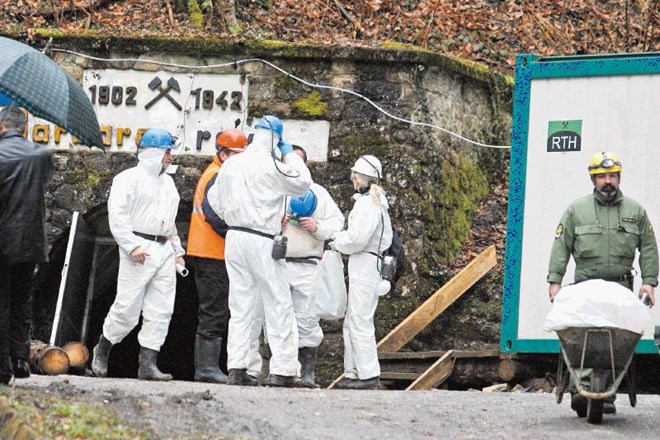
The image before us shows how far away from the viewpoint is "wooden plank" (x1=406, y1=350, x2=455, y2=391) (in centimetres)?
1447

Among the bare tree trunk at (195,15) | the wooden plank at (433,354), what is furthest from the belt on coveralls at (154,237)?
the bare tree trunk at (195,15)

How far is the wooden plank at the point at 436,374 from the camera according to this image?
14.5 meters

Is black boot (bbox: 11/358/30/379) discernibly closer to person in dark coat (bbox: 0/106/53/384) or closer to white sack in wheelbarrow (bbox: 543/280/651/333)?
person in dark coat (bbox: 0/106/53/384)

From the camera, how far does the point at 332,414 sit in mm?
10133

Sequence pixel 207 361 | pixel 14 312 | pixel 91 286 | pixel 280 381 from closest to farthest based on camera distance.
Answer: pixel 14 312, pixel 280 381, pixel 207 361, pixel 91 286

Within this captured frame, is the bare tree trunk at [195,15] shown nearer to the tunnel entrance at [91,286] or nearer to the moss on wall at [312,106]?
the moss on wall at [312,106]

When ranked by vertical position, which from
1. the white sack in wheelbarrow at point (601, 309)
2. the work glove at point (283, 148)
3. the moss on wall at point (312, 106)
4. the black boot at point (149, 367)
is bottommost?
the black boot at point (149, 367)

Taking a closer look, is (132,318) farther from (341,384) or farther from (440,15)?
(440,15)

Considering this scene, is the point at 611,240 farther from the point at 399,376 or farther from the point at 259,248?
the point at 399,376

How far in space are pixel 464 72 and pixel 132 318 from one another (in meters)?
6.10

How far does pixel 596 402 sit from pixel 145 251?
447 cm

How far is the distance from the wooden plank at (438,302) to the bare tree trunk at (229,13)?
439 centimetres

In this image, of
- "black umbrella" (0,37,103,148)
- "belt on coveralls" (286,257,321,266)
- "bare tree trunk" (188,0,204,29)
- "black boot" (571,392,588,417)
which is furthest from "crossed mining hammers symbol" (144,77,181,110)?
"black boot" (571,392,588,417)

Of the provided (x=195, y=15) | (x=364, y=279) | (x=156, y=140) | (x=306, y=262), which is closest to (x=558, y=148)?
(x=364, y=279)
